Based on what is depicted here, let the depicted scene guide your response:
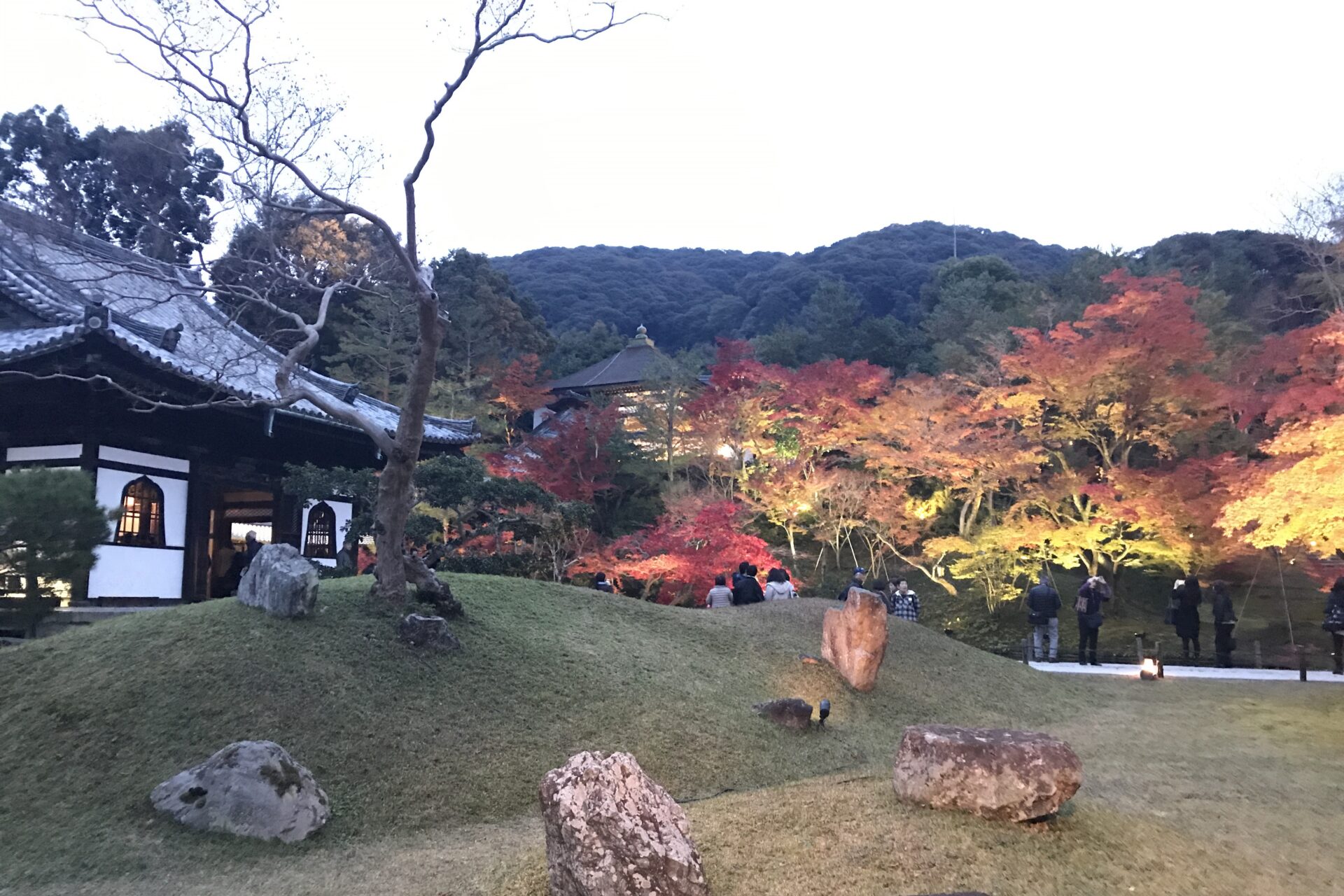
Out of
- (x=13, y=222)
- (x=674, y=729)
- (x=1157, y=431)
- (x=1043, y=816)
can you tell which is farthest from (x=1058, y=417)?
(x=13, y=222)

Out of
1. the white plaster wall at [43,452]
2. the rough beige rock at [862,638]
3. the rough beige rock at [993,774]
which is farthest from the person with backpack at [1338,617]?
the white plaster wall at [43,452]

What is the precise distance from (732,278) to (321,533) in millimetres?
64422

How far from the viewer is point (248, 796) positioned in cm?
564

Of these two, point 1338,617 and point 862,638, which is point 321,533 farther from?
point 1338,617

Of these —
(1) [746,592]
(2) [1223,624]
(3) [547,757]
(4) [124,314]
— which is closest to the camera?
(3) [547,757]

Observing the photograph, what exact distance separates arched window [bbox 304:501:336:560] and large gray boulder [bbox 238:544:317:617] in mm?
8196

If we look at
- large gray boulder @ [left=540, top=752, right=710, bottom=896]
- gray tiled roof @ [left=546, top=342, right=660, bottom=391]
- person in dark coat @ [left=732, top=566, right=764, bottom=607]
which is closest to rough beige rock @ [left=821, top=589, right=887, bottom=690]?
person in dark coat @ [left=732, top=566, right=764, bottom=607]

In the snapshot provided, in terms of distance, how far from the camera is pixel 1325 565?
1455cm

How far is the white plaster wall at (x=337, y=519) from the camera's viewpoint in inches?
630

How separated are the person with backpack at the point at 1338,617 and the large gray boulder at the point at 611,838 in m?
12.8

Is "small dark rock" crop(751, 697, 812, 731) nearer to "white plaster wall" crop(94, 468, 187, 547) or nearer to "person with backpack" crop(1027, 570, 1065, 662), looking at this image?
"person with backpack" crop(1027, 570, 1065, 662)

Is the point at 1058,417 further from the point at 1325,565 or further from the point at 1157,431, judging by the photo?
the point at 1325,565

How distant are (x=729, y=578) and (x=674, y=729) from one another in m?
9.46

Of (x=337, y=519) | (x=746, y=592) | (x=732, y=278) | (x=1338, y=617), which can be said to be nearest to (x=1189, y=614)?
(x=1338, y=617)
